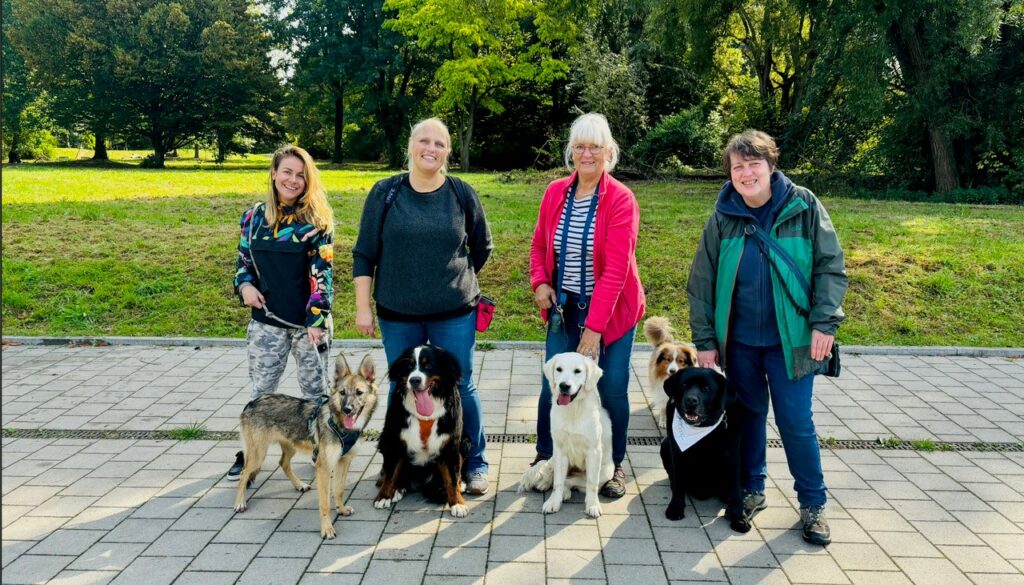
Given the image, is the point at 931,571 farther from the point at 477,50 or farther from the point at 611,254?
the point at 477,50

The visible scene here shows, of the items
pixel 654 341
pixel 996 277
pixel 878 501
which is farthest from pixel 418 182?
pixel 996 277

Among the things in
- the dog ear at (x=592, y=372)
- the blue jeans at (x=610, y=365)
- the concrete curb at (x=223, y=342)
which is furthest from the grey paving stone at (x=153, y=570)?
the concrete curb at (x=223, y=342)

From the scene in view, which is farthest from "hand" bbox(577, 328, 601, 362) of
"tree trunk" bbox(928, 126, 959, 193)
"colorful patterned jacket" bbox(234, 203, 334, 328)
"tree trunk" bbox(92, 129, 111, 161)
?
"tree trunk" bbox(92, 129, 111, 161)

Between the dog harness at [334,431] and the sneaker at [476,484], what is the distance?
81cm

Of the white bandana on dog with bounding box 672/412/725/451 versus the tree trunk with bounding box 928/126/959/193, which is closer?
the white bandana on dog with bounding box 672/412/725/451

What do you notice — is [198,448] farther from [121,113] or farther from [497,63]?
[121,113]

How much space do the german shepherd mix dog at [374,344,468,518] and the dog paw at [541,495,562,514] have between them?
49cm

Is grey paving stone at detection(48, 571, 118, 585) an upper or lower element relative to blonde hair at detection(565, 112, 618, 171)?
lower

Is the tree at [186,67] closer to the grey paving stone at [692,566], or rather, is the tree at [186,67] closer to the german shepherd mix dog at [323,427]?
the german shepherd mix dog at [323,427]

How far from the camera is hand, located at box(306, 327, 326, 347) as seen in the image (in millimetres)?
4076

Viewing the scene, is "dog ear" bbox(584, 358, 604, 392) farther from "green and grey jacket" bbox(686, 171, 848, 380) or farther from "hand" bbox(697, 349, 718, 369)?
"green and grey jacket" bbox(686, 171, 848, 380)

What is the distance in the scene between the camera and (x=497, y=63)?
99.5ft

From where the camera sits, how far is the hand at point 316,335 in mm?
4076

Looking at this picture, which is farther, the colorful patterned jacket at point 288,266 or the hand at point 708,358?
the colorful patterned jacket at point 288,266
